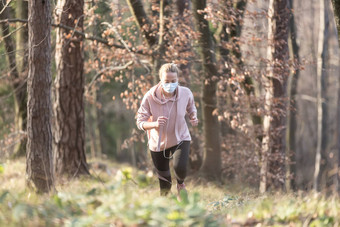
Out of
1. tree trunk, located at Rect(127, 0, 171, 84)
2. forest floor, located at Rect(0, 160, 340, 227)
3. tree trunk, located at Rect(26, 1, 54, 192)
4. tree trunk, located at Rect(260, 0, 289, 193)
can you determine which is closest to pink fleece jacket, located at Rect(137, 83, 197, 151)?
tree trunk, located at Rect(26, 1, 54, 192)

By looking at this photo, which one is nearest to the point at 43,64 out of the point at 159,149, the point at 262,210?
the point at 159,149

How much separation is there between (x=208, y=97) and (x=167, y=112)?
6.17 meters

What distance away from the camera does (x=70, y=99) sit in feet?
37.8

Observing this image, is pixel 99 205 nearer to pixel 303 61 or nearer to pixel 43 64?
pixel 43 64

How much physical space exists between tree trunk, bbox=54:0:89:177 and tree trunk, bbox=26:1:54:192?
9.73ft

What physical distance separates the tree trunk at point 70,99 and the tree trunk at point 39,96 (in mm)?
2965

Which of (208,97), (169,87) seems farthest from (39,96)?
(208,97)

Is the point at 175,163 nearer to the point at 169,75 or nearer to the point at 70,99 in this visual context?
the point at 169,75

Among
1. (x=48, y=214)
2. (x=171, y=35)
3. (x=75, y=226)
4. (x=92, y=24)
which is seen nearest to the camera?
(x=75, y=226)

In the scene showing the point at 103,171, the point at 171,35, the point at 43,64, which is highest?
the point at 171,35

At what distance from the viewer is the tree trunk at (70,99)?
448 inches

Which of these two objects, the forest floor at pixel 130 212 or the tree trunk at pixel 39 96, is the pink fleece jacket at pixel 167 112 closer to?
the tree trunk at pixel 39 96

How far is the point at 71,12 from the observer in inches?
444

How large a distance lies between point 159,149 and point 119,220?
3146 mm
